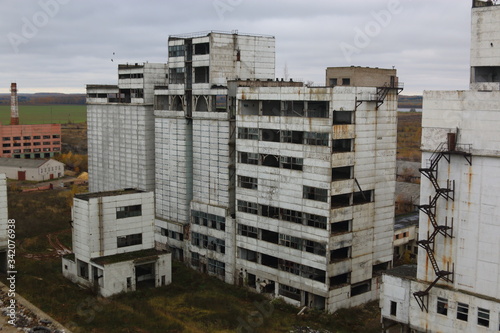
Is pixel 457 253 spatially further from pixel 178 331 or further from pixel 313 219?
pixel 178 331

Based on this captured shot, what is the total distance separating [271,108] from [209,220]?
1374cm

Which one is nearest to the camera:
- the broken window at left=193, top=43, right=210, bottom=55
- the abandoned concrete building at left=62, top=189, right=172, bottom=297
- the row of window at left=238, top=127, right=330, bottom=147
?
the row of window at left=238, top=127, right=330, bottom=147

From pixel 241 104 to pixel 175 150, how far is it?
12.6 meters

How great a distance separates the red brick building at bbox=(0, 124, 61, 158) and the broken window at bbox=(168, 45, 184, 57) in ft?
296

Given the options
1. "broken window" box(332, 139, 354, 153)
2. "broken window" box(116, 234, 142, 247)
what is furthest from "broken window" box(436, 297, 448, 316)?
"broken window" box(116, 234, 142, 247)

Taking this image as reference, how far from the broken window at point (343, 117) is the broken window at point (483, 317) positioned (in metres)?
18.5

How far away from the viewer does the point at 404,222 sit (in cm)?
6438

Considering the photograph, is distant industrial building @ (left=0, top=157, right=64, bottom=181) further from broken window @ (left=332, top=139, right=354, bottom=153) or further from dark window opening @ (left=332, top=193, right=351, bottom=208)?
broken window @ (left=332, top=139, right=354, bottom=153)

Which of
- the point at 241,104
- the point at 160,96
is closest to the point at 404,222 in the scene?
the point at 241,104

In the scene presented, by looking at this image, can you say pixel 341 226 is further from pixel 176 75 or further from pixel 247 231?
pixel 176 75

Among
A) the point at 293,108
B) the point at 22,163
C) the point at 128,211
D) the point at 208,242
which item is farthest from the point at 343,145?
the point at 22,163

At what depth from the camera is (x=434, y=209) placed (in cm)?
3809

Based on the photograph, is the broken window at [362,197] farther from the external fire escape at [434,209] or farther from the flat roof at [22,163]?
the flat roof at [22,163]

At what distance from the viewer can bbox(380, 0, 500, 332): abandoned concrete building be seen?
1385 inches
